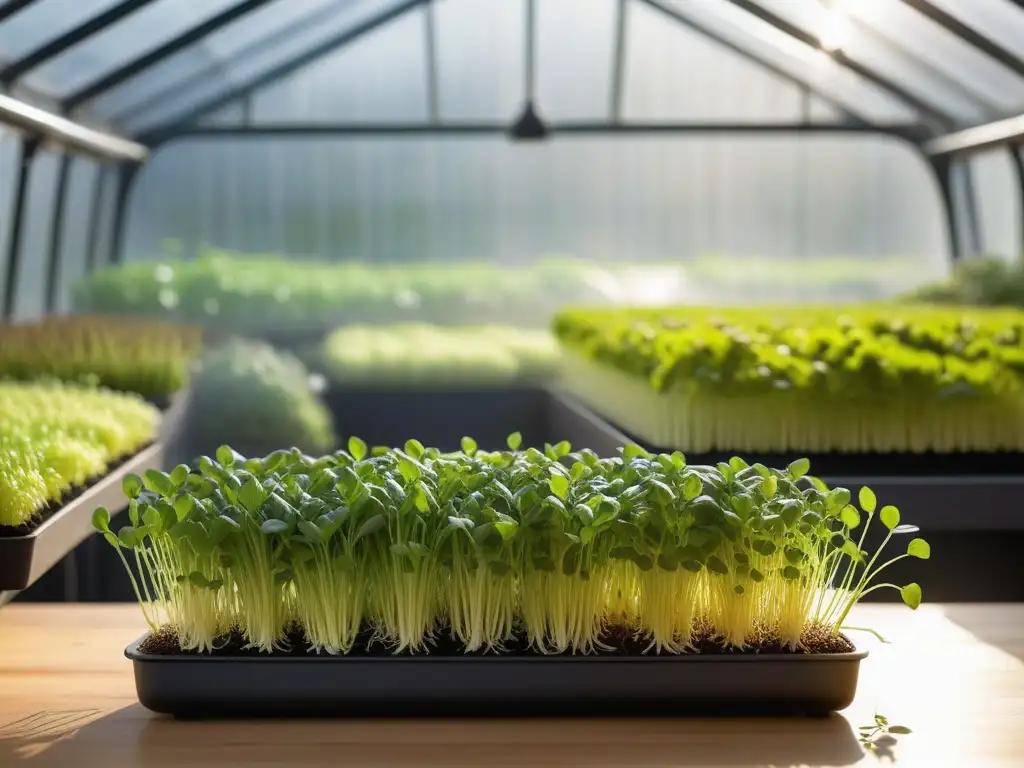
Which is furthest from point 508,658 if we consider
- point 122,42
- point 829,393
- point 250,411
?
point 122,42

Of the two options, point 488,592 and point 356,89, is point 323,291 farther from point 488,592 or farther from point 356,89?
point 488,592

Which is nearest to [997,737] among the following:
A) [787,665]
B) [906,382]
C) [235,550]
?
[787,665]

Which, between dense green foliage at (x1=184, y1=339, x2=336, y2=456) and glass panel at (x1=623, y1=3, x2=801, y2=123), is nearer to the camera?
dense green foliage at (x1=184, y1=339, x2=336, y2=456)

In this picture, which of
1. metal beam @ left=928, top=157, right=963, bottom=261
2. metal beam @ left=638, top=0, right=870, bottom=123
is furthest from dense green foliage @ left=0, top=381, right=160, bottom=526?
metal beam @ left=928, top=157, right=963, bottom=261

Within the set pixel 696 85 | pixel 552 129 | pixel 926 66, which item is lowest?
pixel 552 129

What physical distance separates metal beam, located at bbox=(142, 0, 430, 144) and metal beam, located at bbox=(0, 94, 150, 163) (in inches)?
6.8

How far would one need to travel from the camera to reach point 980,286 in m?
6.13

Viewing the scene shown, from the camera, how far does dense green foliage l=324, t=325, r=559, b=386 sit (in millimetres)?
5703

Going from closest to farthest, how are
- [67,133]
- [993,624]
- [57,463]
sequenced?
[993,624] < [57,463] < [67,133]

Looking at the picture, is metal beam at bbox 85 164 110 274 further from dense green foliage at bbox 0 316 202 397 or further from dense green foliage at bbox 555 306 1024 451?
dense green foliage at bbox 555 306 1024 451

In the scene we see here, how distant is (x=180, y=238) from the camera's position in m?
6.63

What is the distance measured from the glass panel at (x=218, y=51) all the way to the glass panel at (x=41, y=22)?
86 cm

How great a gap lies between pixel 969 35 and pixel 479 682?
4.71m

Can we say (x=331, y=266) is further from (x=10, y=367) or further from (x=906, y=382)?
(x=906, y=382)
